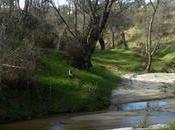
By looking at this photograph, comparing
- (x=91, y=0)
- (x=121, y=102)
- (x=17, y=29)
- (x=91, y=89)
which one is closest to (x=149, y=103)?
(x=121, y=102)

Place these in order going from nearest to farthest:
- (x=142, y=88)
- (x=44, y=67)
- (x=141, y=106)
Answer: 1. (x=141, y=106)
2. (x=44, y=67)
3. (x=142, y=88)

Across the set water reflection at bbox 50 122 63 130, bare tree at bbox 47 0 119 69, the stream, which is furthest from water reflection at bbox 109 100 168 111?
bare tree at bbox 47 0 119 69

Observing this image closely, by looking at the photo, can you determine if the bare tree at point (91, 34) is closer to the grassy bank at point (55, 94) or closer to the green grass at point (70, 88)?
the green grass at point (70, 88)

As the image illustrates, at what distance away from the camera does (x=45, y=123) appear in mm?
24719

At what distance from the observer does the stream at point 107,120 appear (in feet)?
77.2

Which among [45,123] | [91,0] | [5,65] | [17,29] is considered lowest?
[45,123]

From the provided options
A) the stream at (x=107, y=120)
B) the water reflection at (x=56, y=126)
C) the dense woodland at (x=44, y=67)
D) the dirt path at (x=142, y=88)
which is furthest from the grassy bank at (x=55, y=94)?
the water reflection at (x=56, y=126)

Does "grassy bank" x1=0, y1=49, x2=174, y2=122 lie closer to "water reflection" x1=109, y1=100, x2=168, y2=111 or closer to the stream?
"water reflection" x1=109, y1=100, x2=168, y2=111

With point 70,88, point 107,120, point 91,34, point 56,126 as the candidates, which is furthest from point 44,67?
point 56,126

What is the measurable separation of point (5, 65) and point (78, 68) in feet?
41.9

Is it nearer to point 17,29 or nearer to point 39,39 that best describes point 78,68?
point 39,39

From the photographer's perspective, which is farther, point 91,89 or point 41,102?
point 91,89

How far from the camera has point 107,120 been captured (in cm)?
2509

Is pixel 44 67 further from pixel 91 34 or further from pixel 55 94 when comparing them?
pixel 91 34
